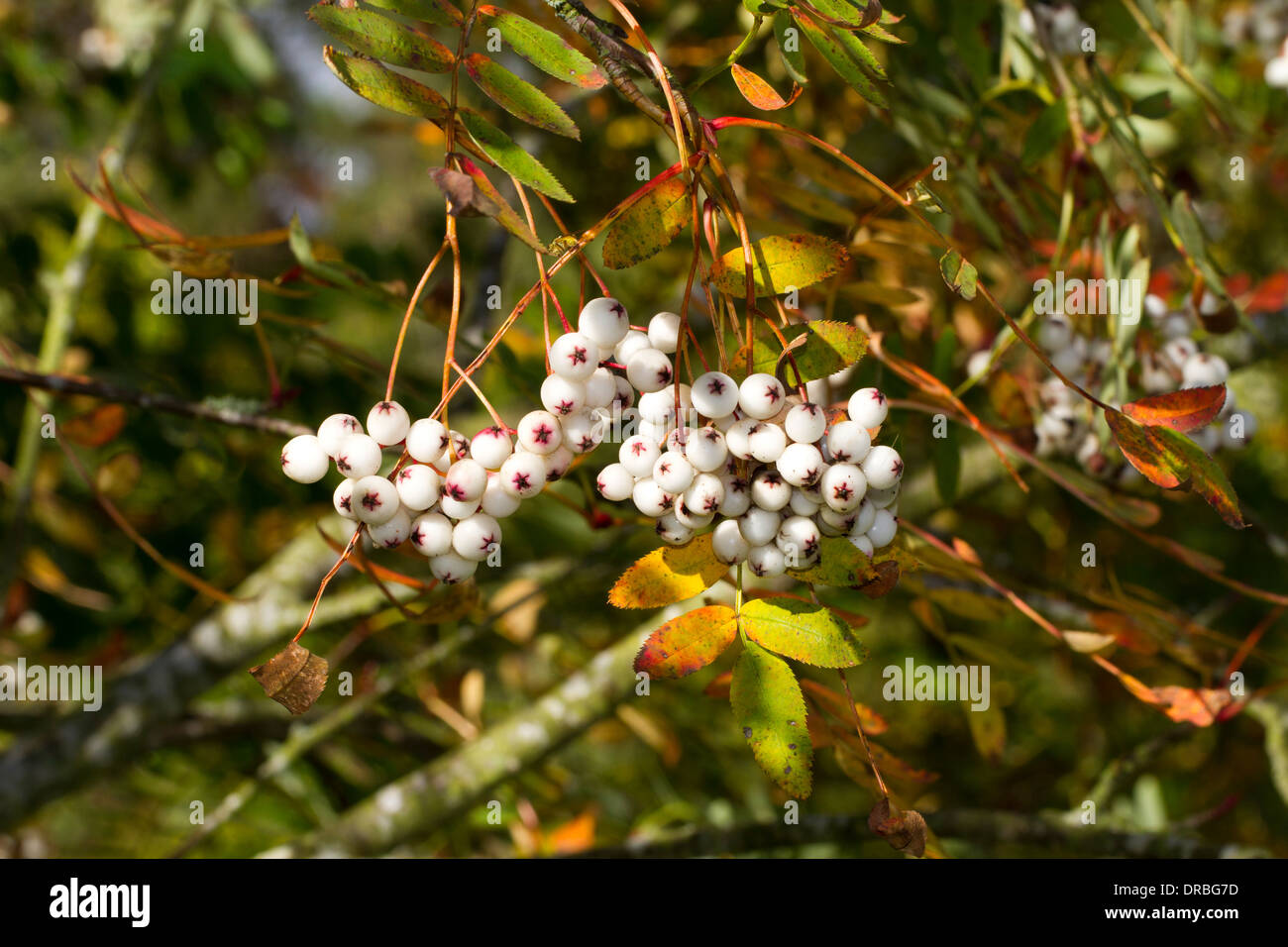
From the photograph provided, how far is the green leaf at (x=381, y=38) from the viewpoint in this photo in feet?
1.55

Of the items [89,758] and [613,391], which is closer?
[613,391]

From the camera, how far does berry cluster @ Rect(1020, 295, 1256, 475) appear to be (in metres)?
0.79

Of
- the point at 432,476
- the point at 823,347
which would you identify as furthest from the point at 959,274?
the point at 432,476

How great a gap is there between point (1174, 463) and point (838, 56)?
11.0 inches

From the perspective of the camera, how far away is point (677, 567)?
1.75ft

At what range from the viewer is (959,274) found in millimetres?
467

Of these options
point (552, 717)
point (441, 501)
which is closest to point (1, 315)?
point (552, 717)

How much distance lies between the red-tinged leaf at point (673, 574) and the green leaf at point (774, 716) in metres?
0.04

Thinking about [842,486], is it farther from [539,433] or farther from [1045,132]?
[1045,132]

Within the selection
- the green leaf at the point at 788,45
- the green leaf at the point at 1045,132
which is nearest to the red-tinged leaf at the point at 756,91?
the green leaf at the point at 788,45

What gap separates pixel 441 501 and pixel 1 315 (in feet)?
3.63

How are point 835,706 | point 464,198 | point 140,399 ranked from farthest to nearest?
1. point 140,399
2. point 835,706
3. point 464,198

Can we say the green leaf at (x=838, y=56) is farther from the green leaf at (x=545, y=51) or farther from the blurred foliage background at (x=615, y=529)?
the blurred foliage background at (x=615, y=529)

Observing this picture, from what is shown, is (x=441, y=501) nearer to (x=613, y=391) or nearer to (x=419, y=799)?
(x=613, y=391)
